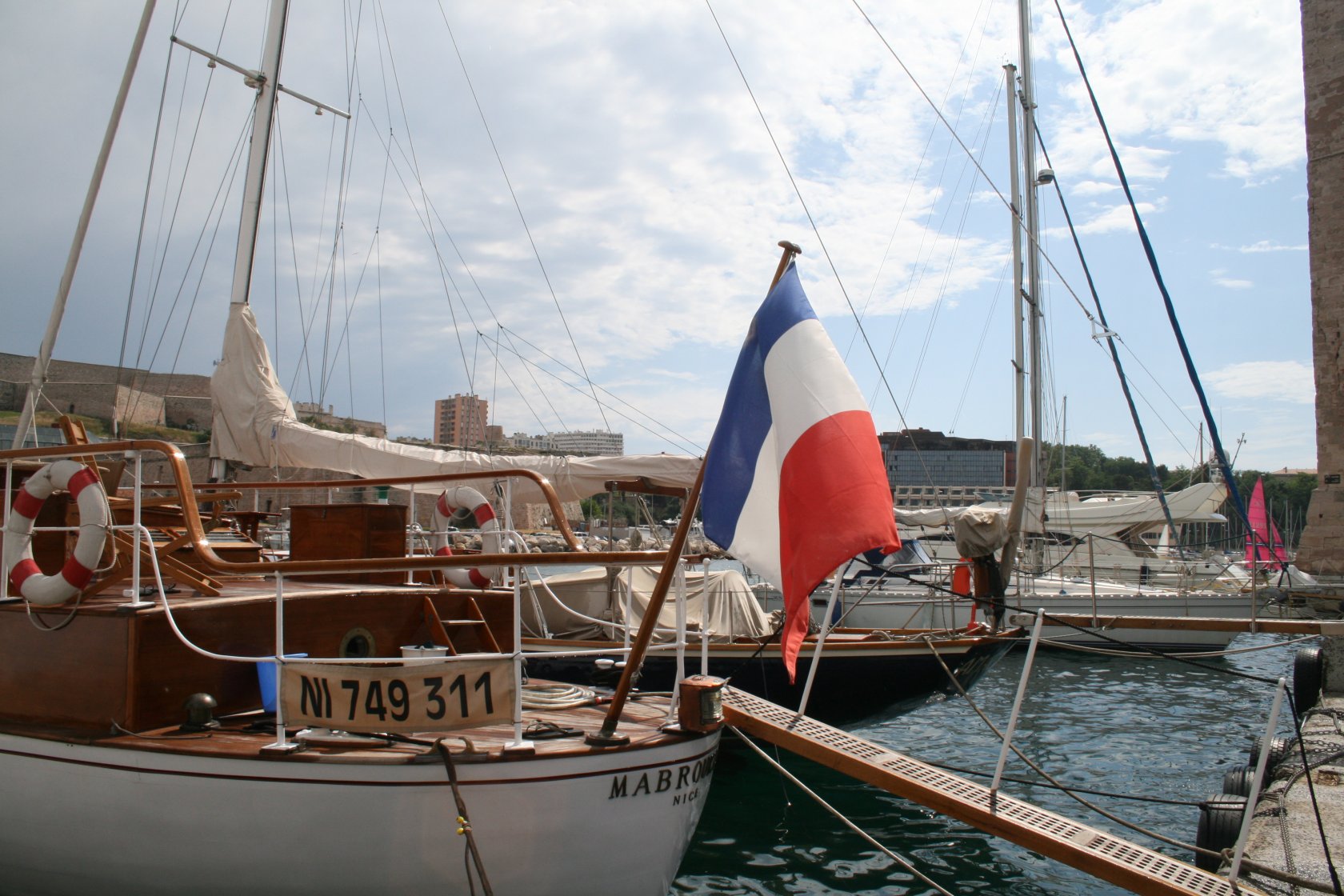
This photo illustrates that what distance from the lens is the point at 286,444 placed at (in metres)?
11.1

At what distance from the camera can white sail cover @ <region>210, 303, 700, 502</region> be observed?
35.9 feet

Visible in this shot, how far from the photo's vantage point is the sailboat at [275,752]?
436 centimetres

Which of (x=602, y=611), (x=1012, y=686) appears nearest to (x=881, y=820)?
(x=602, y=611)

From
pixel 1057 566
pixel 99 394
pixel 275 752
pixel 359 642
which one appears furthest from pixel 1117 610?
pixel 99 394

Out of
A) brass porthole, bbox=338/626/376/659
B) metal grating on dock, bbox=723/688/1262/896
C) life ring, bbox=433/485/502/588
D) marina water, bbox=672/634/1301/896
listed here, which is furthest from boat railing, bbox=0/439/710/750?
marina water, bbox=672/634/1301/896

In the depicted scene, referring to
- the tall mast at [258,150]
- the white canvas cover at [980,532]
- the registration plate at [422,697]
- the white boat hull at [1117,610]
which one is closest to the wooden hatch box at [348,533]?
the registration plate at [422,697]

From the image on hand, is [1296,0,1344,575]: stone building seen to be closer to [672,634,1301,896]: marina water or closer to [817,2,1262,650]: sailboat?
[817,2,1262,650]: sailboat

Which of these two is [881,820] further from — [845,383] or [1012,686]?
[1012,686]

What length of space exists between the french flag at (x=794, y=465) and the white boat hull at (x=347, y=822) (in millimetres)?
1149

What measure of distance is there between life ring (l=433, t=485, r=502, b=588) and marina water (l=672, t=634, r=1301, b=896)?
2.78 m

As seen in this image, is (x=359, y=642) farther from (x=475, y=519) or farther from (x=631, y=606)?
(x=631, y=606)

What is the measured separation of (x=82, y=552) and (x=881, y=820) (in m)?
6.54

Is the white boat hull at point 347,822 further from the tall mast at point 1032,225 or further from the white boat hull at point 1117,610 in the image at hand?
the tall mast at point 1032,225

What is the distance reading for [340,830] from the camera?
4.34 metres
